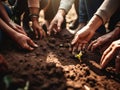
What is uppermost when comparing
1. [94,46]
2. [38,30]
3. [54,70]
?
[38,30]

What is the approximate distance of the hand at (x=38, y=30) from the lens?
3016 millimetres

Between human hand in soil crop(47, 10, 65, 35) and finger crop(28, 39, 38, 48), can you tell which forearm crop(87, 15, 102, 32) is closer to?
human hand in soil crop(47, 10, 65, 35)

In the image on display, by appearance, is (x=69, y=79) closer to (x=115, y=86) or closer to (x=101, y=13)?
(x=115, y=86)

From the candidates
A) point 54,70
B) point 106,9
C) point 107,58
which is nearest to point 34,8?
point 106,9

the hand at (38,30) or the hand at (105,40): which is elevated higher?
the hand at (38,30)

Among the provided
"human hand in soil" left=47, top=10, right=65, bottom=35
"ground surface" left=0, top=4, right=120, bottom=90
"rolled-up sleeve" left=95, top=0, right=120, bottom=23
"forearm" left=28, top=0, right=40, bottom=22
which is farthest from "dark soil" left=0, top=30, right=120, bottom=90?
"rolled-up sleeve" left=95, top=0, right=120, bottom=23

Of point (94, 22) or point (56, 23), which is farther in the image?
point (56, 23)

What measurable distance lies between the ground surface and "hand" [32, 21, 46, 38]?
4.6 inches

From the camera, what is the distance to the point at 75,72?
93.0 inches

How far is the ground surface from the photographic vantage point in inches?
81.0

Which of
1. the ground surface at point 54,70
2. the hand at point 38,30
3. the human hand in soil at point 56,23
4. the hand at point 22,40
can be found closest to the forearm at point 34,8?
the hand at point 38,30

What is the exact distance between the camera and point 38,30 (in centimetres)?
305

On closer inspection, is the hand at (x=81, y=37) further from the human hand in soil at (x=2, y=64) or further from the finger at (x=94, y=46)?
the human hand in soil at (x=2, y=64)

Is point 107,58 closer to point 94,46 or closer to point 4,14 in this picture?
point 94,46
